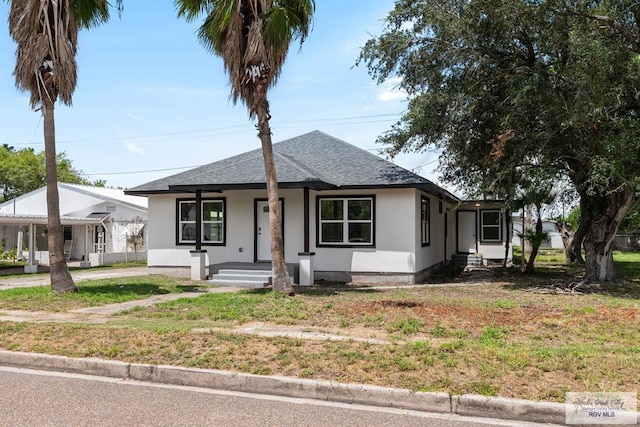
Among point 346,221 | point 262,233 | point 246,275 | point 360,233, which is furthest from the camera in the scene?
point 262,233

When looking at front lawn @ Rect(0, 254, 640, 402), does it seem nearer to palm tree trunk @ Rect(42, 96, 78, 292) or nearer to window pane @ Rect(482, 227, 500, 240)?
palm tree trunk @ Rect(42, 96, 78, 292)

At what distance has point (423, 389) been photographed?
516 cm

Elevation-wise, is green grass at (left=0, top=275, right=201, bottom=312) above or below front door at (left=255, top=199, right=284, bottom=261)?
below

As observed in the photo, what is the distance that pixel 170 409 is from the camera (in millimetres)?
5047

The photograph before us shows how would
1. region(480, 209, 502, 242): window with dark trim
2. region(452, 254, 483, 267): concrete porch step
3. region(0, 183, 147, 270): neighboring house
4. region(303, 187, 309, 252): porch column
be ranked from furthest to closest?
1. region(0, 183, 147, 270): neighboring house
2. region(480, 209, 502, 242): window with dark trim
3. region(452, 254, 483, 267): concrete porch step
4. region(303, 187, 309, 252): porch column

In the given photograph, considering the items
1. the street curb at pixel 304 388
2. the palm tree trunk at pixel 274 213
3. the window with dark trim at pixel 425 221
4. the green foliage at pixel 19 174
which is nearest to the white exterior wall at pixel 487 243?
the window with dark trim at pixel 425 221

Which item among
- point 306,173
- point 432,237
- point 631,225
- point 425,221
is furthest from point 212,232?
point 631,225

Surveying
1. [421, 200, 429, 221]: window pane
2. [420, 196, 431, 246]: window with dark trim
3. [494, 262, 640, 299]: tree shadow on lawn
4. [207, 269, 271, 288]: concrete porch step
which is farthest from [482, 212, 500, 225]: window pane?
[207, 269, 271, 288]: concrete porch step

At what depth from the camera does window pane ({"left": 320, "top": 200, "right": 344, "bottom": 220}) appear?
16.2 metres

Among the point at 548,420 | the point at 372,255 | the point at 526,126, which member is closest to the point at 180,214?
the point at 372,255

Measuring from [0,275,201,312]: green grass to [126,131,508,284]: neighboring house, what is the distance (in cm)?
232

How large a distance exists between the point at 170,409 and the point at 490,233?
21704mm

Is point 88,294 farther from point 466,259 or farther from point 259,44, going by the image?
point 466,259

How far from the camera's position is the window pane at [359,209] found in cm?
1594
